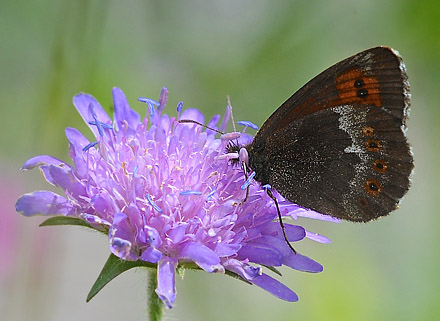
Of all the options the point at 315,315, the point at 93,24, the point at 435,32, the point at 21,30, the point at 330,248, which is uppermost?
the point at 435,32

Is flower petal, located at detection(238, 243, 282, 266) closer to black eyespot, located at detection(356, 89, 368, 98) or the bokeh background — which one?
black eyespot, located at detection(356, 89, 368, 98)

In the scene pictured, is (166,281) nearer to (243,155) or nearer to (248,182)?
(248,182)

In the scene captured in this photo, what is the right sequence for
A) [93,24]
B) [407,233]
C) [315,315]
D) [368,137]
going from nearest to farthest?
[368,137] < [93,24] < [315,315] < [407,233]

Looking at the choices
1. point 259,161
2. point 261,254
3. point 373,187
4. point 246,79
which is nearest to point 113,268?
point 261,254

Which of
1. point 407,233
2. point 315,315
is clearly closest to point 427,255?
point 407,233

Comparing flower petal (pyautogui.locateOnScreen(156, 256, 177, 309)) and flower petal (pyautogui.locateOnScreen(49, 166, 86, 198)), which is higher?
flower petal (pyautogui.locateOnScreen(49, 166, 86, 198))

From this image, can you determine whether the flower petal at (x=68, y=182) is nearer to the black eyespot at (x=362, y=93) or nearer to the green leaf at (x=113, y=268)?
the green leaf at (x=113, y=268)

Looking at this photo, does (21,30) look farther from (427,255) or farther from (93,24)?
(427,255)

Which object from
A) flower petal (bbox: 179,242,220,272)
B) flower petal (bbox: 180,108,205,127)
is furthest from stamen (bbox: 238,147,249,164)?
flower petal (bbox: 180,108,205,127)
